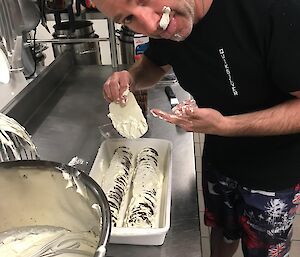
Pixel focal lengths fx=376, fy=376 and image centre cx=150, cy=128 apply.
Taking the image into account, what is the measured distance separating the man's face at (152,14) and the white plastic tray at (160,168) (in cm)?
36

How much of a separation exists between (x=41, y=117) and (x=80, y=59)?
0.55 m

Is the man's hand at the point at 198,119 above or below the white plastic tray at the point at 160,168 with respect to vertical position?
above

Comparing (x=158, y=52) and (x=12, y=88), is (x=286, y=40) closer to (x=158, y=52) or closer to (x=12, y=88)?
(x=158, y=52)

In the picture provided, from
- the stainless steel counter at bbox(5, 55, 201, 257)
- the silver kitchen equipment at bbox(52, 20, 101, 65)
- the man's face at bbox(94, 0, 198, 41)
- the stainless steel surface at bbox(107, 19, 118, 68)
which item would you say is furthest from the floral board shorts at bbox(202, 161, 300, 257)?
the silver kitchen equipment at bbox(52, 20, 101, 65)

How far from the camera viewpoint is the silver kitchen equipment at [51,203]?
66cm

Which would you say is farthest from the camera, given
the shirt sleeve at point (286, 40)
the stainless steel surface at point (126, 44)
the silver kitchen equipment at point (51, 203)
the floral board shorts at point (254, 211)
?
the stainless steel surface at point (126, 44)

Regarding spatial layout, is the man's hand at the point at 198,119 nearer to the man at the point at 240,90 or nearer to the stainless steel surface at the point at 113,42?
the man at the point at 240,90

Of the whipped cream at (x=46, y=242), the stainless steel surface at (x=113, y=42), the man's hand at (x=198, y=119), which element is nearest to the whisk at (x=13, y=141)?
the whipped cream at (x=46, y=242)

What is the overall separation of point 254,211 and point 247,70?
1.33 feet

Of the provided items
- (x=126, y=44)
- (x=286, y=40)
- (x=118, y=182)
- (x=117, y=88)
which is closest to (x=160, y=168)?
(x=118, y=182)

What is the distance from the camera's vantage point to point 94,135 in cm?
129

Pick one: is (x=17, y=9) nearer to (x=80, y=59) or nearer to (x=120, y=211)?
(x=80, y=59)

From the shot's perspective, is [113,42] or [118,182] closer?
[118,182]

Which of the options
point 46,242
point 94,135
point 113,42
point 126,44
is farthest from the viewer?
point 126,44
